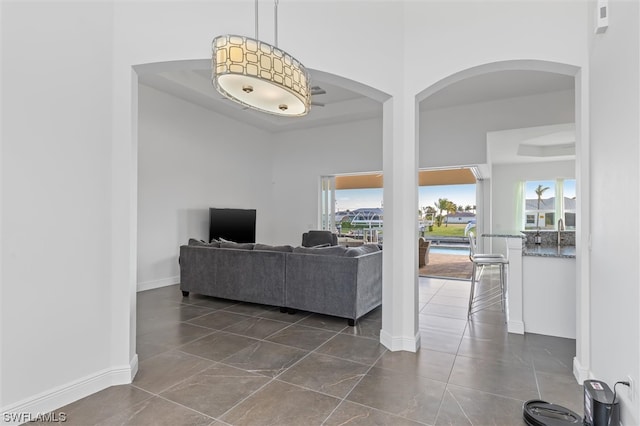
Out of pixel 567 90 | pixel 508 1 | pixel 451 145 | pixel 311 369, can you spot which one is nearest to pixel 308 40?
pixel 508 1

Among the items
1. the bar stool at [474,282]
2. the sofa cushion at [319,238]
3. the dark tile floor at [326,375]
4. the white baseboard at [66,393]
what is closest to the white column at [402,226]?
the dark tile floor at [326,375]

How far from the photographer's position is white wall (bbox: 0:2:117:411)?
6.68 ft

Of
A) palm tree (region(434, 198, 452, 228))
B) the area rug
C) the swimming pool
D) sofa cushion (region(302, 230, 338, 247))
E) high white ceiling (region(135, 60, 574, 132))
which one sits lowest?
the swimming pool

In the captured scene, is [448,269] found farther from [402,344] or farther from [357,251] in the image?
[402,344]

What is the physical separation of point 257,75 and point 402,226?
6.56ft

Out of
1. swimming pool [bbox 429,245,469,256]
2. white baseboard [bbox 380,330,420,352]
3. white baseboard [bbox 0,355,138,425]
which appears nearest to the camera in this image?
white baseboard [bbox 0,355,138,425]

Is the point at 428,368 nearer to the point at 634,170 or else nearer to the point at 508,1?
the point at 634,170

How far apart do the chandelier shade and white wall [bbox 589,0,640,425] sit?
185 centimetres

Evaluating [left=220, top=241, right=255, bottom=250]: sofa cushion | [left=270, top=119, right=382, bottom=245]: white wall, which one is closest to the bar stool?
[left=220, top=241, right=255, bottom=250]: sofa cushion

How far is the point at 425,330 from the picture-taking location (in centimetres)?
381

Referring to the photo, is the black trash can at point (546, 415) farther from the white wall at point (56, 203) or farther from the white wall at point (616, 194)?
the white wall at point (56, 203)

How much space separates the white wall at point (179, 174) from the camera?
19.0 ft

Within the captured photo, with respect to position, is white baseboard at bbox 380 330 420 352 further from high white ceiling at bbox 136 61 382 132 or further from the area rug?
the area rug

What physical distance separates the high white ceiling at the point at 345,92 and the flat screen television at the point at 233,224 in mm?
2158
